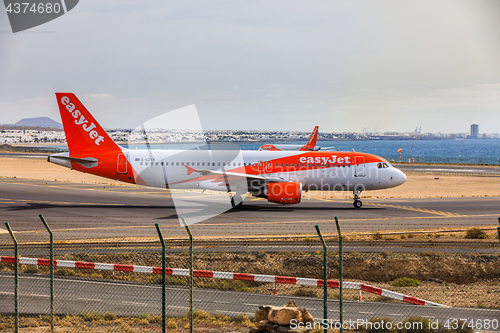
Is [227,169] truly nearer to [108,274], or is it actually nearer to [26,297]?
[108,274]

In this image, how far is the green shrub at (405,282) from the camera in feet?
65.6

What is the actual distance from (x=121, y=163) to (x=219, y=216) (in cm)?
992

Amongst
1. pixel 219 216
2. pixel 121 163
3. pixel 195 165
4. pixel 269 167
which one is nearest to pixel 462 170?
pixel 269 167

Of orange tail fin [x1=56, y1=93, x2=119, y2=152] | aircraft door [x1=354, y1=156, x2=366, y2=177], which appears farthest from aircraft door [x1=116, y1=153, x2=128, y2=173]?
aircraft door [x1=354, y1=156, x2=366, y2=177]

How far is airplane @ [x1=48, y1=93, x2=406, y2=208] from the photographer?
3731 centimetres

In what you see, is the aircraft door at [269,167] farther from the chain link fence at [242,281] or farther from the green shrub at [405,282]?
the green shrub at [405,282]

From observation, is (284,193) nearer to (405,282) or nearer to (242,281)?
(405,282)

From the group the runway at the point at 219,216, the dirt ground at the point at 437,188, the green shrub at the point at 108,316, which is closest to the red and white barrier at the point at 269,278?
the green shrub at the point at 108,316

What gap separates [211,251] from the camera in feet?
69.2

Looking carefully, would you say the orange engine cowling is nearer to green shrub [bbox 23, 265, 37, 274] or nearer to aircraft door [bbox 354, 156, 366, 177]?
aircraft door [bbox 354, 156, 366, 177]

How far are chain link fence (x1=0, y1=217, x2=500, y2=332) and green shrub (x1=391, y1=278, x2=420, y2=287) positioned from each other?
0.16 feet

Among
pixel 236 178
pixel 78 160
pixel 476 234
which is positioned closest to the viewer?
pixel 476 234

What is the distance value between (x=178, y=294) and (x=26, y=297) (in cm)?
529

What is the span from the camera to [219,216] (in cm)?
3356
